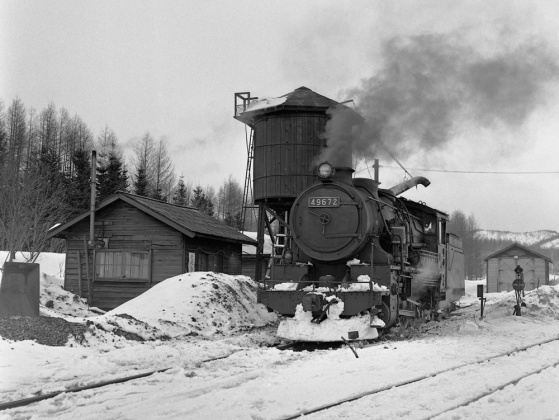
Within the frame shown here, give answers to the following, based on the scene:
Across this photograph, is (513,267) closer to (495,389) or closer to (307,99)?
(307,99)

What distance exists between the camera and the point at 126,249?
18.3m

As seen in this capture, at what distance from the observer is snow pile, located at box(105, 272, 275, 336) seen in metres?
12.5

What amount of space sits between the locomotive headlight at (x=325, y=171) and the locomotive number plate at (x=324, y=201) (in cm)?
44

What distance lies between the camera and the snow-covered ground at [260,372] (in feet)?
17.9

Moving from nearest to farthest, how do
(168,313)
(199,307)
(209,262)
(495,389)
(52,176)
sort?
(495,389) → (168,313) → (199,307) → (209,262) → (52,176)

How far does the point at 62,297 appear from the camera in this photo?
1709 cm

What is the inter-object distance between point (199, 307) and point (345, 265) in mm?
3702

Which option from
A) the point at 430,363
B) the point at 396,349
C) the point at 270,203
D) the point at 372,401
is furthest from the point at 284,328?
the point at 270,203

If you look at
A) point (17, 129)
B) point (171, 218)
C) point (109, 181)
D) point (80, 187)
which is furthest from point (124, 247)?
point (17, 129)

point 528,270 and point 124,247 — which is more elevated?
point 124,247

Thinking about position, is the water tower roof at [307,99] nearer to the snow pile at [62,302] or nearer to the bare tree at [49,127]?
the snow pile at [62,302]

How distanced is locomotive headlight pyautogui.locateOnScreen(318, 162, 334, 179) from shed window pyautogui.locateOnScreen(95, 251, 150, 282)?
8.39 metres

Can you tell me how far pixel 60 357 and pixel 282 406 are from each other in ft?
13.8

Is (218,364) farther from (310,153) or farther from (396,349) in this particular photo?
(310,153)
